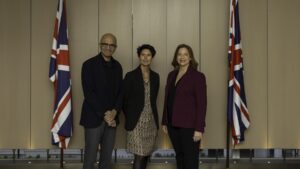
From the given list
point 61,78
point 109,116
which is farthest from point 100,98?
point 61,78

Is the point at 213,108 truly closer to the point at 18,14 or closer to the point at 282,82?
the point at 282,82

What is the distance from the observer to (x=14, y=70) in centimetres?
523

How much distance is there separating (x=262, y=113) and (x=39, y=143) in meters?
3.10

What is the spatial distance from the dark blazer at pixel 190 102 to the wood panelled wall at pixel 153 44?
53.2 inches

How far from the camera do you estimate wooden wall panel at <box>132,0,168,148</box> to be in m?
5.23

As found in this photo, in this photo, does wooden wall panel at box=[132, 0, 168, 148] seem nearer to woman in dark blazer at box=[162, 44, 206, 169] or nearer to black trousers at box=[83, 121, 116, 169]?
black trousers at box=[83, 121, 116, 169]

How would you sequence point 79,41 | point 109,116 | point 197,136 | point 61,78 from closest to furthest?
1. point 197,136
2. point 109,116
3. point 61,78
4. point 79,41

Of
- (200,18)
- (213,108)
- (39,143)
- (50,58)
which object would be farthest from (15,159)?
(200,18)

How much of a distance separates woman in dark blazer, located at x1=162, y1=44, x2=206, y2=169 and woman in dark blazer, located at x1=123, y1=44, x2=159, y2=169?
0.36 m

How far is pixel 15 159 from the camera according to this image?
548 cm

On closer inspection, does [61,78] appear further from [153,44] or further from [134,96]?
[153,44]

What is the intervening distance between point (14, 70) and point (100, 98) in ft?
5.64

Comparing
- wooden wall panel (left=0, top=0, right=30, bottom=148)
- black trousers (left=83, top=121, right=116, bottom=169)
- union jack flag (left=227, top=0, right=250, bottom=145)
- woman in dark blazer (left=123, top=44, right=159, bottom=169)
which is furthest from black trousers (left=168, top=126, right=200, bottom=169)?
wooden wall panel (left=0, top=0, right=30, bottom=148)

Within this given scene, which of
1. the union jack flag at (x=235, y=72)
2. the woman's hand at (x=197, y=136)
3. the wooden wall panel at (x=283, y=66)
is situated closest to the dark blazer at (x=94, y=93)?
the woman's hand at (x=197, y=136)
